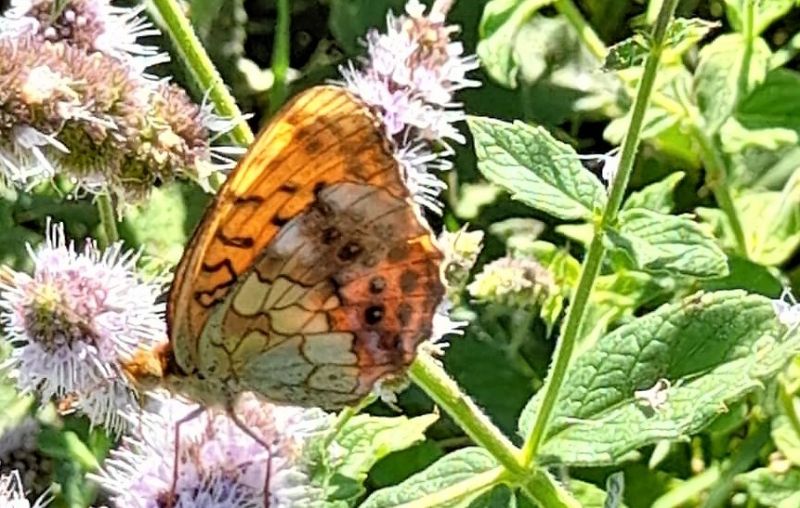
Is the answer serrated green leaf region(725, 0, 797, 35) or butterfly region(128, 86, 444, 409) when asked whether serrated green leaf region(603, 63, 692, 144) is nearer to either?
serrated green leaf region(725, 0, 797, 35)

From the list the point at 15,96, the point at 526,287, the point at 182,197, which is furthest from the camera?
the point at 182,197

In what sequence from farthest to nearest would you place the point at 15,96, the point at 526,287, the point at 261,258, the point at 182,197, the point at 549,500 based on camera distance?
the point at 182,197 → the point at 526,287 → the point at 549,500 → the point at 261,258 → the point at 15,96

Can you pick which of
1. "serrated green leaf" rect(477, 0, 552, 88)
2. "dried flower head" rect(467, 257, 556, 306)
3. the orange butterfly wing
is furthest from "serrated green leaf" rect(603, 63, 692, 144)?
the orange butterfly wing

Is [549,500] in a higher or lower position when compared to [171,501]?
lower

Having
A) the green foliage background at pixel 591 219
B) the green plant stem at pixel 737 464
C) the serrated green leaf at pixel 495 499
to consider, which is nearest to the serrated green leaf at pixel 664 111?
the green foliage background at pixel 591 219

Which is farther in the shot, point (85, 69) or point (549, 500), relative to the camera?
point (549, 500)

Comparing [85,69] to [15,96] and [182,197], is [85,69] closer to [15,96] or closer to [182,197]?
[15,96]

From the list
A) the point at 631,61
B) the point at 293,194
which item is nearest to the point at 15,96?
the point at 293,194

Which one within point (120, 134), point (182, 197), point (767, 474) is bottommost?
point (767, 474)
